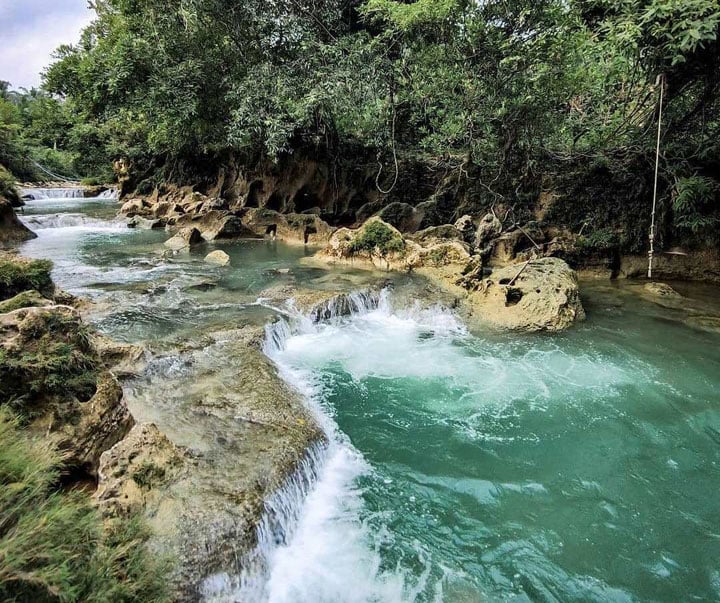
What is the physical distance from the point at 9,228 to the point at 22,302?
40.5 ft

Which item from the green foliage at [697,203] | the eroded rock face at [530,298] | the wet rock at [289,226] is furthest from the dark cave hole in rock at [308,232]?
the green foliage at [697,203]

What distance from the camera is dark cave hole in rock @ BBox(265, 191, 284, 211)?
56.1 feet

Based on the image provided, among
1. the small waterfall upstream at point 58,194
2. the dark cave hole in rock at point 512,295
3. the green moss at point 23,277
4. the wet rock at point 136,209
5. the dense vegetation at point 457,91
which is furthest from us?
the small waterfall upstream at point 58,194

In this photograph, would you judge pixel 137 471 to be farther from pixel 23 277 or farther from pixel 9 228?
pixel 9 228

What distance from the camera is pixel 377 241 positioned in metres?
10.9

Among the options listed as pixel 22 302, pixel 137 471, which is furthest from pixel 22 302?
pixel 137 471

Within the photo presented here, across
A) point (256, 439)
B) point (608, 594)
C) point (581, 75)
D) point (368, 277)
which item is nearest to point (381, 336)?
point (368, 277)

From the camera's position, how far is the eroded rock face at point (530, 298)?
7785 millimetres

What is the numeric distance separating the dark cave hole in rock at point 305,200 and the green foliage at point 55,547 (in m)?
→ 15.1

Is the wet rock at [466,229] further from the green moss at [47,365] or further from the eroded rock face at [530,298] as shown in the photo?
the green moss at [47,365]

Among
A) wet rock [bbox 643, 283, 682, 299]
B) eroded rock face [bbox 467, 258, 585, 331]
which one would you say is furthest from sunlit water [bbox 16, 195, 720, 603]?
wet rock [bbox 643, 283, 682, 299]

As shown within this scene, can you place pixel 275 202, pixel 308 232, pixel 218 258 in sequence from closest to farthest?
pixel 218 258 < pixel 308 232 < pixel 275 202

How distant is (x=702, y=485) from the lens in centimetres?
406

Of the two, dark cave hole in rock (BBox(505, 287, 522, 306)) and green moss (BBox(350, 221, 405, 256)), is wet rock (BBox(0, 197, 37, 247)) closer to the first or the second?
green moss (BBox(350, 221, 405, 256))
